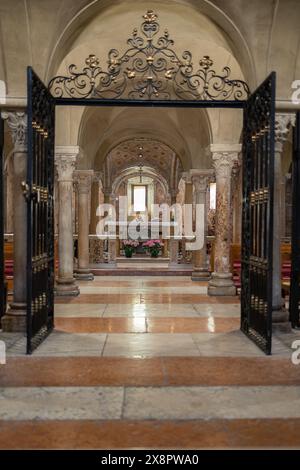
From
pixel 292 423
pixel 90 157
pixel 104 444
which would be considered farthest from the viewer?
pixel 90 157

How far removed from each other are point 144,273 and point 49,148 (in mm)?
10156

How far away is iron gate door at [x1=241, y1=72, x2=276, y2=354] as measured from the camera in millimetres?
5906

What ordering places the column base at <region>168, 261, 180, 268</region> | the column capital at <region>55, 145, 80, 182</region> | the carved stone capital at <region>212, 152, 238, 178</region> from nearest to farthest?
1. the carved stone capital at <region>212, 152, 238, 178</region>
2. the column capital at <region>55, 145, 80, 182</region>
3. the column base at <region>168, 261, 180, 268</region>

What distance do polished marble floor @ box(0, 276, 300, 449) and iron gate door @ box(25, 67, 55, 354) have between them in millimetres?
370

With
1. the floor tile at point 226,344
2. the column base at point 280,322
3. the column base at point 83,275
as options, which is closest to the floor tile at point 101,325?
the floor tile at point 226,344

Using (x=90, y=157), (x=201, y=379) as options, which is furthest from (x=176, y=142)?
(x=201, y=379)

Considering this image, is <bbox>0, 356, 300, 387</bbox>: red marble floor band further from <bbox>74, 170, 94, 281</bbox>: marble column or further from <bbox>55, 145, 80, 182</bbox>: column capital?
<bbox>74, 170, 94, 281</bbox>: marble column

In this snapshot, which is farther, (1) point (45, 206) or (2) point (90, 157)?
(2) point (90, 157)

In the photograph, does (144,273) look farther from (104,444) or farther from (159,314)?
(104,444)

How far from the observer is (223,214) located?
454 inches

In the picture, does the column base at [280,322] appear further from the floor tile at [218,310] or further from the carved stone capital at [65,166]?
the carved stone capital at [65,166]

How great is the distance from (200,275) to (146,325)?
724 cm

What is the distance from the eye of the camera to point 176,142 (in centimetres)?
1866

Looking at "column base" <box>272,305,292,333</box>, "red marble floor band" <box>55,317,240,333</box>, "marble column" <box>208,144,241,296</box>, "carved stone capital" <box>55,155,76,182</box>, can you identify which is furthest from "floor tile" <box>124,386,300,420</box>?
"carved stone capital" <box>55,155,76,182</box>
